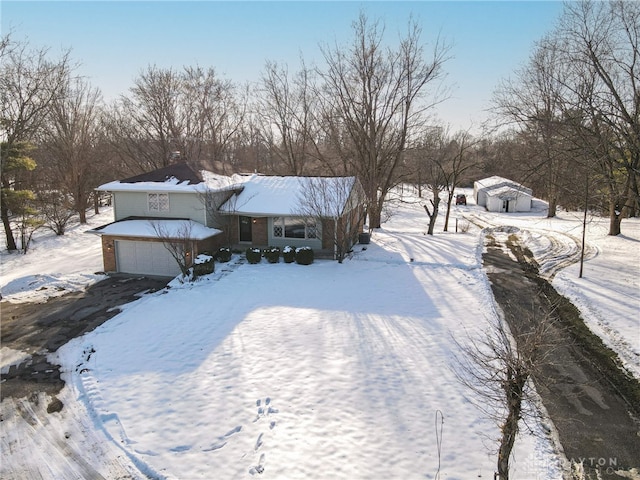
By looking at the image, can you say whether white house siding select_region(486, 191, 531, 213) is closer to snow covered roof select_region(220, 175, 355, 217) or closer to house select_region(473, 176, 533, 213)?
house select_region(473, 176, 533, 213)

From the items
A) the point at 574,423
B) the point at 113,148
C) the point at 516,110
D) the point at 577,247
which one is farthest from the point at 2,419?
the point at 113,148

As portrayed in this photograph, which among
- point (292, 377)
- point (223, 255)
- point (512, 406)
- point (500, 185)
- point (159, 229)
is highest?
point (500, 185)

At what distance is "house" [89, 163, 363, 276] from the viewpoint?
60.9 feet

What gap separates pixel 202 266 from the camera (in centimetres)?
1692

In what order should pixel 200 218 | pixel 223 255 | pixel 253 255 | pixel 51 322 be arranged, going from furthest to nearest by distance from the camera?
1. pixel 200 218
2. pixel 223 255
3. pixel 253 255
4. pixel 51 322

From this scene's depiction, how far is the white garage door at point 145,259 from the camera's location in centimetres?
1863

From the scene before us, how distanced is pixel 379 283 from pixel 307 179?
8.57 meters

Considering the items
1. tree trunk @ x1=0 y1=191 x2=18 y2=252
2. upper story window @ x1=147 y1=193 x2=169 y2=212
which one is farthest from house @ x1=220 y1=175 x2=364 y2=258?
tree trunk @ x1=0 y1=191 x2=18 y2=252

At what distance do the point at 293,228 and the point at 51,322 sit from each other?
1095cm

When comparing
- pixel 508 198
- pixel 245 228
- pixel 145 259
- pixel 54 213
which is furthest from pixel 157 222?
pixel 508 198

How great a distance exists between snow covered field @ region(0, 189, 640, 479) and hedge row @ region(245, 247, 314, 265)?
819 mm

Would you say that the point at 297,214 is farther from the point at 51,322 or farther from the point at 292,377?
the point at 292,377

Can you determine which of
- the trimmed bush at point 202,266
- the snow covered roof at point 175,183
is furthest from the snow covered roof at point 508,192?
the trimmed bush at point 202,266

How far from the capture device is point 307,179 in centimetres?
2211
